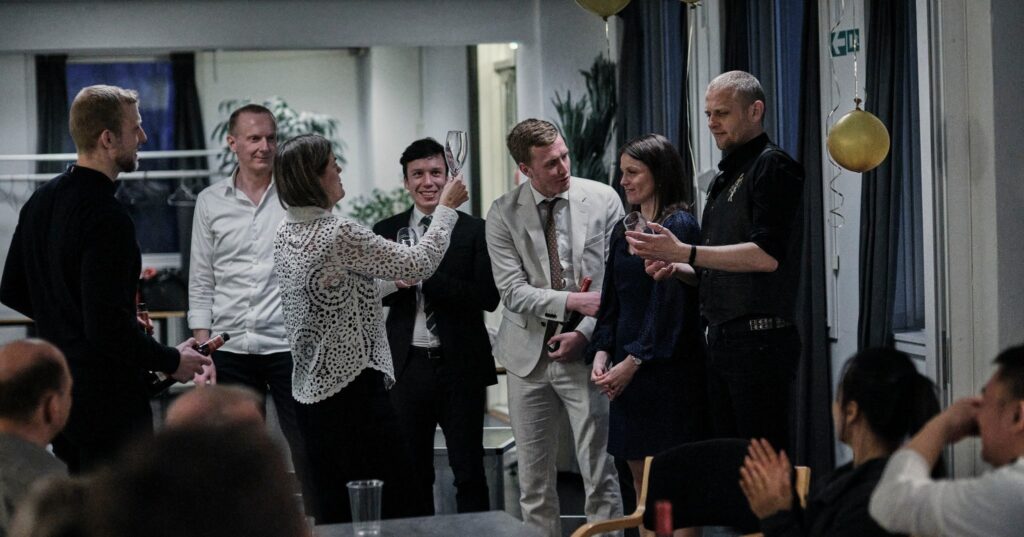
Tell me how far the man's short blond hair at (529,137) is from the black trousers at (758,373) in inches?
37.9

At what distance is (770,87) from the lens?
5539mm

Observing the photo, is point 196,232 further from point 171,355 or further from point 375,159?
point 375,159

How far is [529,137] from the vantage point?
4242 mm

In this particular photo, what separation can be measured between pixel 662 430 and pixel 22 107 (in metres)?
7.49

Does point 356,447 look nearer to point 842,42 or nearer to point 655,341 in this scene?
point 655,341

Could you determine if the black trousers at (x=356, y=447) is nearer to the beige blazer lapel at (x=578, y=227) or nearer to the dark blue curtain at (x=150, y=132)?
the beige blazer lapel at (x=578, y=227)

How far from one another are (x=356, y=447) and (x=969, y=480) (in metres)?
1.92

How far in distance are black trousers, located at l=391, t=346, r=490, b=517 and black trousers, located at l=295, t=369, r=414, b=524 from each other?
0.82m

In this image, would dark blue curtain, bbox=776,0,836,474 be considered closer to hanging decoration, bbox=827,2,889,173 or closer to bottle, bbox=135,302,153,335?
hanging decoration, bbox=827,2,889,173

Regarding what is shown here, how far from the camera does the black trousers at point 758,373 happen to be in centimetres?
A: 352

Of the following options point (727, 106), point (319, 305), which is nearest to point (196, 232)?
point (319, 305)

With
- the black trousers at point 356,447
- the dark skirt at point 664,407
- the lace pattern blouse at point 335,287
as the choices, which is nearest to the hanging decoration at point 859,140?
the dark skirt at point 664,407

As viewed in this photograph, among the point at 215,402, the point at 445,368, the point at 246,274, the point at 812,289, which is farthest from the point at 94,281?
the point at 812,289

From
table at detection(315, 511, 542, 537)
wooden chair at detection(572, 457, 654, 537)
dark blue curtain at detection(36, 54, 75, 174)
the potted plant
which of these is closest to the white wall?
dark blue curtain at detection(36, 54, 75, 174)
